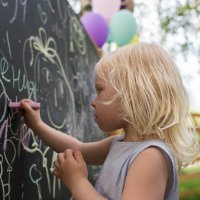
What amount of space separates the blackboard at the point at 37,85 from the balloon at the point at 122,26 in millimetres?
935

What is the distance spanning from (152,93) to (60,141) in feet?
1.68

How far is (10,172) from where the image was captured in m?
1.45

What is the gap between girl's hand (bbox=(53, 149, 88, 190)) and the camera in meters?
1.26

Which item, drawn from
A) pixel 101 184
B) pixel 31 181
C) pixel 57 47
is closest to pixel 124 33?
pixel 57 47

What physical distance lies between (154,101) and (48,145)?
1.88ft

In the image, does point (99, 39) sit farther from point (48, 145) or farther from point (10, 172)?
point (10, 172)

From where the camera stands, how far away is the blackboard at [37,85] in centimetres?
147

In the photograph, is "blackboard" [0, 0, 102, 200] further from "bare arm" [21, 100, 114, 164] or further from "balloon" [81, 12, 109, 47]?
"balloon" [81, 12, 109, 47]

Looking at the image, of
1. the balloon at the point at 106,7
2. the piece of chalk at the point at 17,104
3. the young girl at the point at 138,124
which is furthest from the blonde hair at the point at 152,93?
the balloon at the point at 106,7

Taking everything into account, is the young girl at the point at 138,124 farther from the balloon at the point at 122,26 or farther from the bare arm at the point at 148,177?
the balloon at the point at 122,26

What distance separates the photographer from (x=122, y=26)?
3377mm

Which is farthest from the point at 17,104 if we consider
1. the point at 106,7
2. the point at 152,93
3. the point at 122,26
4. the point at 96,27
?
the point at 106,7

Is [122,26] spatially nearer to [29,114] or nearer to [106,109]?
[29,114]

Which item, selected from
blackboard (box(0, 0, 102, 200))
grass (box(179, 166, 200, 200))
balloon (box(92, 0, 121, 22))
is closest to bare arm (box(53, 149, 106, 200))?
blackboard (box(0, 0, 102, 200))
